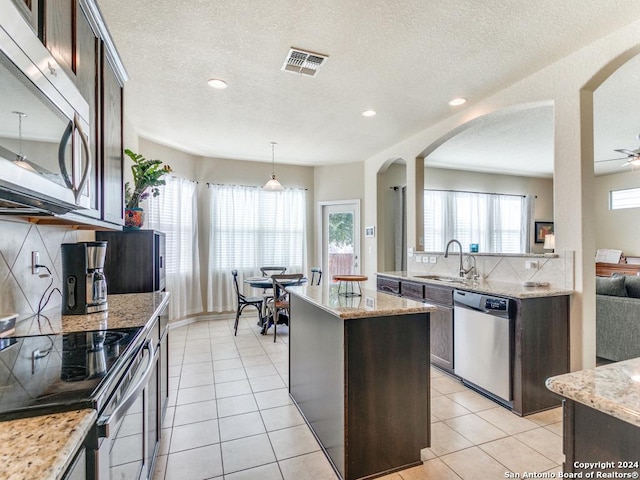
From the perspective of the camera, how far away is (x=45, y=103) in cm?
100

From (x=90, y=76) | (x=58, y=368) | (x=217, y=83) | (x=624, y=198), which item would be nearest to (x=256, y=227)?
(x=217, y=83)

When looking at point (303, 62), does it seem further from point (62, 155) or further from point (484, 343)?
point (484, 343)

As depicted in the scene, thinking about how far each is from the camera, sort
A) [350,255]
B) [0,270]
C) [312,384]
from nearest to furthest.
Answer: [0,270] → [312,384] → [350,255]

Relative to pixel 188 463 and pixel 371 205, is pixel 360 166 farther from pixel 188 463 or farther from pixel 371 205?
pixel 188 463

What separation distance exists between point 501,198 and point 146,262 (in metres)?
7.00

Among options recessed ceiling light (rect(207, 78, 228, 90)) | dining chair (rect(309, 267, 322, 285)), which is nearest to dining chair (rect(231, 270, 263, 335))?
dining chair (rect(309, 267, 322, 285))

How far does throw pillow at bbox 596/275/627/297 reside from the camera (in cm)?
338

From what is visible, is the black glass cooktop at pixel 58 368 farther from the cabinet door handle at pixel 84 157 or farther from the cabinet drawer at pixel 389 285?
the cabinet drawer at pixel 389 285

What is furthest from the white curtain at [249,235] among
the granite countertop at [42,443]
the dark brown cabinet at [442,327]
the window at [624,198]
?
the window at [624,198]

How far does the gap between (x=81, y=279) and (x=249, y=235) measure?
3956mm

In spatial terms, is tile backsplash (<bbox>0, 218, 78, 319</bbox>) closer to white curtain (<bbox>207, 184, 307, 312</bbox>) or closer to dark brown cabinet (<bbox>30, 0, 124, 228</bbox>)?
dark brown cabinet (<bbox>30, 0, 124, 228</bbox>)

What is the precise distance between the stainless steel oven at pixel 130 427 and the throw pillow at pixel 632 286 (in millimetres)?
4372

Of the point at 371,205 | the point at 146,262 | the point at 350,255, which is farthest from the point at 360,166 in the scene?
the point at 146,262

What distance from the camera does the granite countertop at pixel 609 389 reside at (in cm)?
74
